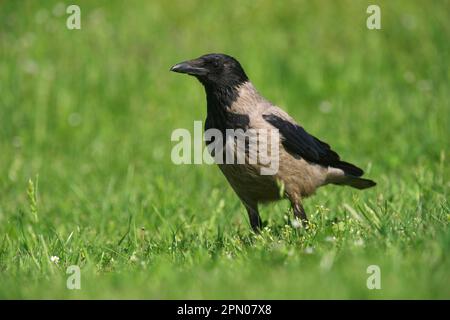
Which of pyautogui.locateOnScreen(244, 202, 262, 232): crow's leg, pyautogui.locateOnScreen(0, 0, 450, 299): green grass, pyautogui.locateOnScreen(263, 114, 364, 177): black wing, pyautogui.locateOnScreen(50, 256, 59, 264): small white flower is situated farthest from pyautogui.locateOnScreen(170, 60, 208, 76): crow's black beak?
pyautogui.locateOnScreen(50, 256, 59, 264): small white flower

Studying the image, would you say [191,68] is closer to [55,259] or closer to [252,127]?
[252,127]

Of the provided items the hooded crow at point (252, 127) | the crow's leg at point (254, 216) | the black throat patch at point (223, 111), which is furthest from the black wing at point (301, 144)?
the crow's leg at point (254, 216)

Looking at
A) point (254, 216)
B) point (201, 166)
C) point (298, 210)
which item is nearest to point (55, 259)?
point (254, 216)

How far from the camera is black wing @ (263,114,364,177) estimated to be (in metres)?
5.75

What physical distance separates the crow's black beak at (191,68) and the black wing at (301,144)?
0.58m

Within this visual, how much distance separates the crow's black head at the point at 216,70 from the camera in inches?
225

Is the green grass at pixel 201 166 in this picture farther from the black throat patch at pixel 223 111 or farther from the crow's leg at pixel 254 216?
the black throat patch at pixel 223 111

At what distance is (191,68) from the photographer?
5656 mm

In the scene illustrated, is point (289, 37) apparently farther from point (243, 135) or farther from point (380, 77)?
point (243, 135)

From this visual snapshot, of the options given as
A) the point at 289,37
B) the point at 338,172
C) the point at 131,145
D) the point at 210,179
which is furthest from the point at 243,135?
the point at 289,37

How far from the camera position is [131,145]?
29.5ft

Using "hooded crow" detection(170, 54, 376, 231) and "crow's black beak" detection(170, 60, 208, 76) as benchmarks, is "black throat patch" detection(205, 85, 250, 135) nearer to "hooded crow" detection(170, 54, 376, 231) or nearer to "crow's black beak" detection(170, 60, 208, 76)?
"hooded crow" detection(170, 54, 376, 231)

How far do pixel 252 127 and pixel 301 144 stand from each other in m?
0.49

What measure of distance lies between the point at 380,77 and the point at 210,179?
11.1ft
